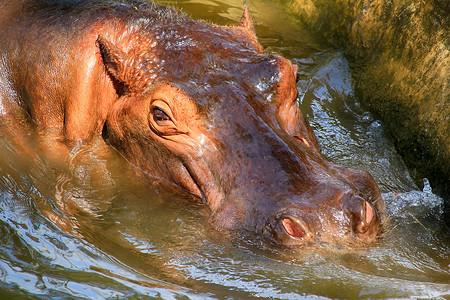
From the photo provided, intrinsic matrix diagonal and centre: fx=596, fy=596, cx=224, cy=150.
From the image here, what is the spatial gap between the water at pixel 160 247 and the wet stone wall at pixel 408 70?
0.27 m

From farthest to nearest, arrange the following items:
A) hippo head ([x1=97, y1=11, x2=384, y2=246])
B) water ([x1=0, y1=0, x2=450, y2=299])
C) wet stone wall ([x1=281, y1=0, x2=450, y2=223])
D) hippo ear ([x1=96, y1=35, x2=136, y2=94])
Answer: wet stone wall ([x1=281, y1=0, x2=450, y2=223]) → hippo ear ([x1=96, y1=35, x2=136, y2=94]) → hippo head ([x1=97, y1=11, x2=384, y2=246]) → water ([x1=0, y1=0, x2=450, y2=299])

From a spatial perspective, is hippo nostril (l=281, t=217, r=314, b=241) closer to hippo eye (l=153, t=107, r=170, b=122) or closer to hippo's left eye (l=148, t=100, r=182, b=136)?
hippo's left eye (l=148, t=100, r=182, b=136)

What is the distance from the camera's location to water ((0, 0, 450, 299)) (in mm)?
3549

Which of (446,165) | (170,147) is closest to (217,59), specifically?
(170,147)

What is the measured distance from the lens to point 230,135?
418 cm

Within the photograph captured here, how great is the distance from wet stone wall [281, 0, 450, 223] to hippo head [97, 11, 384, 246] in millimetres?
1264

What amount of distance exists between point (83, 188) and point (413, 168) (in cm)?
303

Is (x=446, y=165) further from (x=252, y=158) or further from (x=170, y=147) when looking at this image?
(x=170, y=147)

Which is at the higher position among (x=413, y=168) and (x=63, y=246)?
(x=413, y=168)

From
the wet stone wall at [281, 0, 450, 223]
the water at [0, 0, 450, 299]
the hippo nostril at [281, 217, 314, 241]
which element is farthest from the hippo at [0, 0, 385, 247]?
the wet stone wall at [281, 0, 450, 223]

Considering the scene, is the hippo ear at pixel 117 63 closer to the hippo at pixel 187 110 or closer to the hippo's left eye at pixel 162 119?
the hippo at pixel 187 110

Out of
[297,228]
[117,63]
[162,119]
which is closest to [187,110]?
[162,119]

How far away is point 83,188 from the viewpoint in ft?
15.6

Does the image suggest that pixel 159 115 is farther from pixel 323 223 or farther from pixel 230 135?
pixel 323 223
